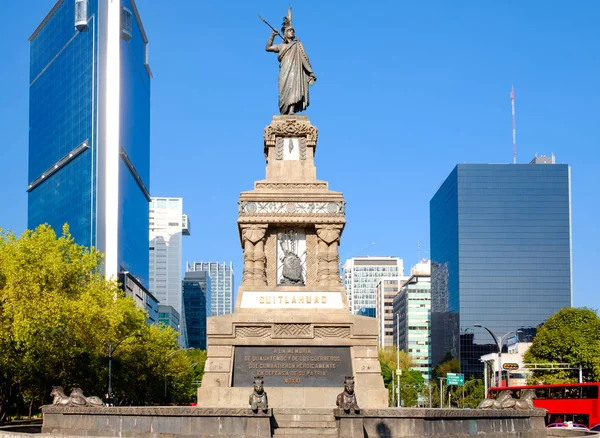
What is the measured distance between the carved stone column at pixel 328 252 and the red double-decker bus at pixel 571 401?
19.6 meters

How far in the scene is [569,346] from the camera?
9200 cm

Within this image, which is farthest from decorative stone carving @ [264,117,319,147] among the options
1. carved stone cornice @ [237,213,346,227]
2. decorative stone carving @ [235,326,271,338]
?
decorative stone carving @ [235,326,271,338]

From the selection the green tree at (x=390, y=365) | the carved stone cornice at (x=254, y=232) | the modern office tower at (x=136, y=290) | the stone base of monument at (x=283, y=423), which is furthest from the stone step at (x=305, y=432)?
the modern office tower at (x=136, y=290)

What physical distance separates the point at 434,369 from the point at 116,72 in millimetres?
92710

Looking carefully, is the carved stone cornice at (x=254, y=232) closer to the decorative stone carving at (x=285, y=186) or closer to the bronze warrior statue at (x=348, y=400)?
the decorative stone carving at (x=285, y=186)

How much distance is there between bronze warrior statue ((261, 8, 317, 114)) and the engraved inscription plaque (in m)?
10.6

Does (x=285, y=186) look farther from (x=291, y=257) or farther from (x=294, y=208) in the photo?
(x=291, y=257)

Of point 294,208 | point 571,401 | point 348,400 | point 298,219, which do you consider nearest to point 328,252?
point 298,219

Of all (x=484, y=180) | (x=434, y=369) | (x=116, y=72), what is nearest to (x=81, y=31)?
(x=116, y=72)

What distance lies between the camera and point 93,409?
27531 mm

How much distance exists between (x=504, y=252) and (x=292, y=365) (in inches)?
6429

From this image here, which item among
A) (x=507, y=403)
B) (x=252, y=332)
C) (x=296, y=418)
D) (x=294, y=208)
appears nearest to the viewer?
(x=296, y=418)

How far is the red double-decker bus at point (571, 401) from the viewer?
52.1m

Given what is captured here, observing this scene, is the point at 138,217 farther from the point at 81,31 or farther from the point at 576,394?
→ the point at 576,394
